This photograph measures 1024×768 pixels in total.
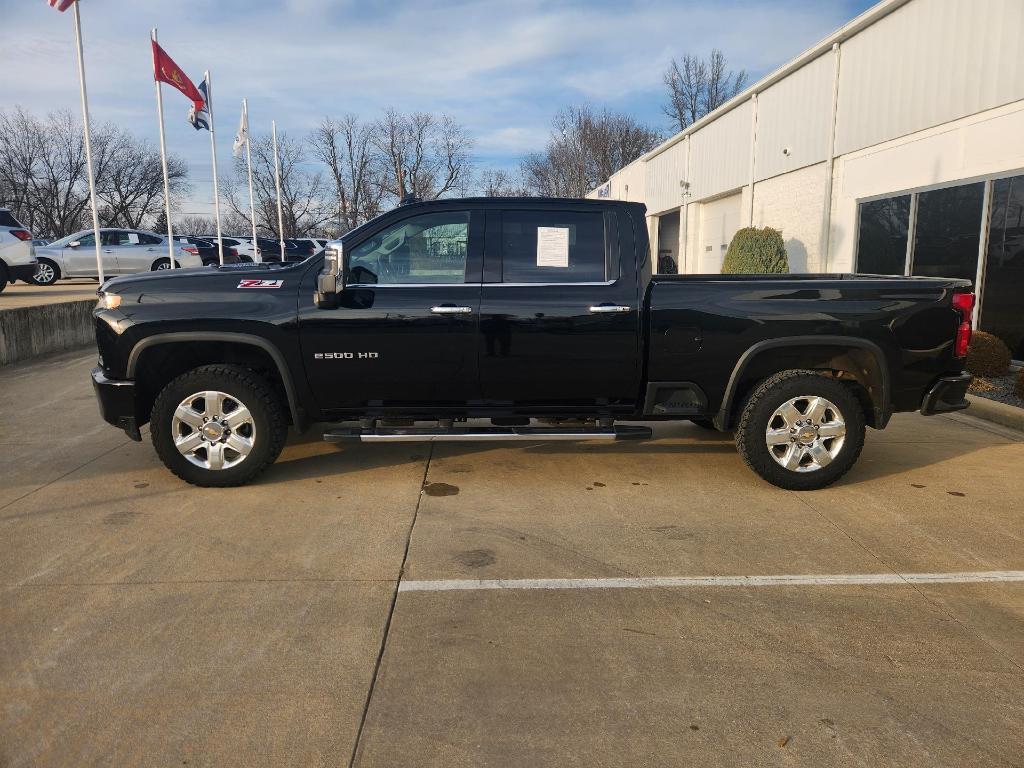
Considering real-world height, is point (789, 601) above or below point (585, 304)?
below

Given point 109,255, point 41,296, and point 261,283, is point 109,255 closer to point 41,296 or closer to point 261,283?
point 41,296

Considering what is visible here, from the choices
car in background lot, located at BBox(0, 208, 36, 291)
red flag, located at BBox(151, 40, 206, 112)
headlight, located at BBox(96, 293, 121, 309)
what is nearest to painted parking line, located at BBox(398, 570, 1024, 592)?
headlight, located at BBox(96, 293, 121, 309)

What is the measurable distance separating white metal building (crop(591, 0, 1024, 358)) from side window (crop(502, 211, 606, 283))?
6989 mm

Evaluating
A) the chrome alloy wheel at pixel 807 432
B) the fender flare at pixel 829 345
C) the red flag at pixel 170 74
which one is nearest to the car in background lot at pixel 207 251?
the red flag at pixel 170 74

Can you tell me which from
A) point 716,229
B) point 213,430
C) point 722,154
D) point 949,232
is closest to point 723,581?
point 213,430

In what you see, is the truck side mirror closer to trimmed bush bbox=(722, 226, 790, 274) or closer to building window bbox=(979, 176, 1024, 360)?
building window bbox=(979, 176, 1024, 360)

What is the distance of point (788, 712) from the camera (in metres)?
2.61

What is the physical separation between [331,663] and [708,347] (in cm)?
315

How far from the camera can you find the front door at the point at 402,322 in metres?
4.84

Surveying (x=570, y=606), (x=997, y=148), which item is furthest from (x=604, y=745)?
(x=997, y=148)

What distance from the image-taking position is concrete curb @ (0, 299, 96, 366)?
32.8 ft

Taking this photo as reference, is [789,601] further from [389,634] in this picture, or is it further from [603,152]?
[603,152]

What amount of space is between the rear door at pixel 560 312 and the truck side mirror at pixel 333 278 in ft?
3.05

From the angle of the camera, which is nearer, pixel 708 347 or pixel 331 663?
pixel 331 663
